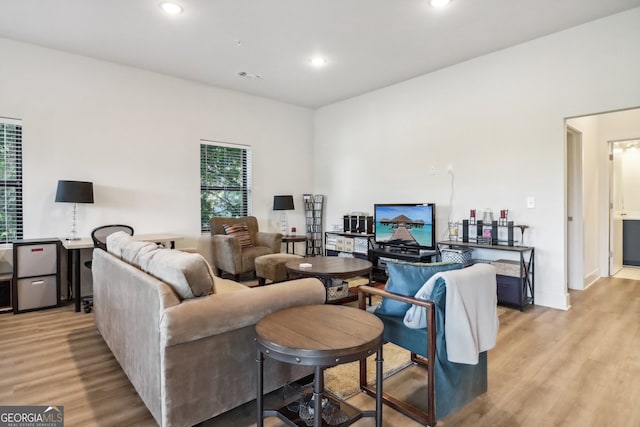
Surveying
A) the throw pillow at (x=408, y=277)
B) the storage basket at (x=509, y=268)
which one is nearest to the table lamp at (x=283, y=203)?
the storage basket at (x=509, y=268)

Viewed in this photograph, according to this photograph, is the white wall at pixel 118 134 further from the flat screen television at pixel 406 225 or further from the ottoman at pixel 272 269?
the flat screen television at pixel 406 225

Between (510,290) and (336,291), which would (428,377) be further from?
→ (510,290)

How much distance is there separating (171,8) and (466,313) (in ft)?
11.5

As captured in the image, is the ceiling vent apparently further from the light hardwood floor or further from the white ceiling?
the light hardwood floor

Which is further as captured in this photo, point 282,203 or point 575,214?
point 282,203

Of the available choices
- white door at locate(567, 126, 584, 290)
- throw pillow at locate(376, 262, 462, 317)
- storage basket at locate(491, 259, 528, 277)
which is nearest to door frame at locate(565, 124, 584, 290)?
white door at locate(567, 126, 584, 290)

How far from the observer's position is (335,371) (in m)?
2.39

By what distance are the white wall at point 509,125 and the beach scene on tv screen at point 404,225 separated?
0.94 feet

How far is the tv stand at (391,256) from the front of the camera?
4605mm

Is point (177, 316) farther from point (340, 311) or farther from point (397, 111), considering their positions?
point (397, 111)

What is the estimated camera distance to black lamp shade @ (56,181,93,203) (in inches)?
151

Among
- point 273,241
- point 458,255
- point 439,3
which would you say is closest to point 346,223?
point 273,241

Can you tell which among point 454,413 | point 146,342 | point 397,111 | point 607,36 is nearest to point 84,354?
point 146,342

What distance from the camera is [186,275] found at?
1.73m
